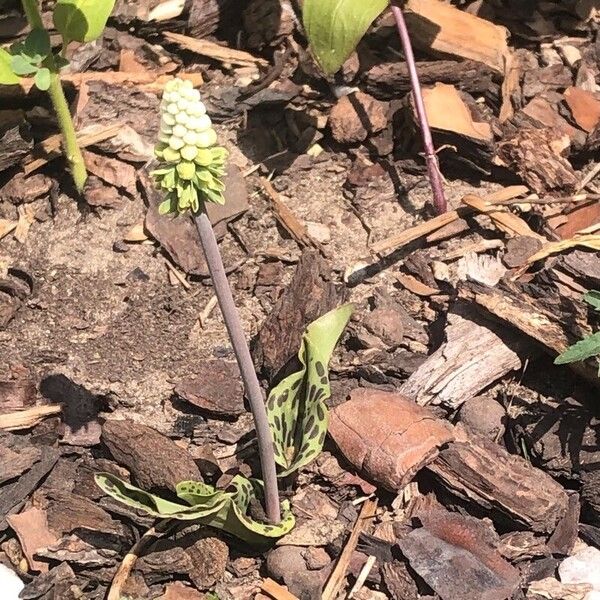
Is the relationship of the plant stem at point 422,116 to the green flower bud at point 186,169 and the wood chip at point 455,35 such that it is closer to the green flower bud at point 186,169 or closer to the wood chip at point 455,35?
the wood chip at point 455,35

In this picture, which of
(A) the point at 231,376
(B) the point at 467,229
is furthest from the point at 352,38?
(A) the point at 231,376

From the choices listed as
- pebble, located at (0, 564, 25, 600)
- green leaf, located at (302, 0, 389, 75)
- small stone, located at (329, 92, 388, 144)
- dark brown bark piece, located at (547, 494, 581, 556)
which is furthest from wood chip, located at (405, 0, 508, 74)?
pebble, located at (0, 564, 25, 600)

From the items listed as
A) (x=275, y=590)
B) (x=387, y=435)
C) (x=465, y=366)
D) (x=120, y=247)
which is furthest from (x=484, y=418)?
(x=120, y=247)

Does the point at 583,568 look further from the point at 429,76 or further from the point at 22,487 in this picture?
the point at 429,76

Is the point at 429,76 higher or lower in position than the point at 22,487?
higher

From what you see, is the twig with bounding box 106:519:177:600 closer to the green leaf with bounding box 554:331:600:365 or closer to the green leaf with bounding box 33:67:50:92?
the green leaf with bounding box 554:331:600:365
